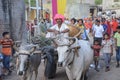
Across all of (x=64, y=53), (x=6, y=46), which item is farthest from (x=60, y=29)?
(x=6, y=46)

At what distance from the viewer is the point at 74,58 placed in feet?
26.3

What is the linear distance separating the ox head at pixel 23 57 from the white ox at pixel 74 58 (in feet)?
2.33

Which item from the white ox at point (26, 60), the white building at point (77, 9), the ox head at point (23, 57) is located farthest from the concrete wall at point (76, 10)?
the ox head at point (23, 57)

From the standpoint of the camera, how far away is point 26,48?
7723 mm

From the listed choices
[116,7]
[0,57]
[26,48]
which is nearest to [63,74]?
[0,57]

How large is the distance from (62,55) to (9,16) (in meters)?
5.72

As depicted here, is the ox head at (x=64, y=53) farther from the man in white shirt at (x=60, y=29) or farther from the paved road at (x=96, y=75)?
the paved road at (x=96, y=75)

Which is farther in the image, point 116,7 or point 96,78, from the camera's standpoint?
point 116,7

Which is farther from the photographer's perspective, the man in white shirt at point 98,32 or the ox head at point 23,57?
the man in white shirt at point 98,32

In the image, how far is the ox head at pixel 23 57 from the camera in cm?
728

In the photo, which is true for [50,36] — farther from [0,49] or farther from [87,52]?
[0,49]

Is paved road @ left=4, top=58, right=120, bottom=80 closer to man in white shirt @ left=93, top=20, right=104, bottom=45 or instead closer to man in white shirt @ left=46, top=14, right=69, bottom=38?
man in white shirt @ left=46, top=14, right=69, bottom=38

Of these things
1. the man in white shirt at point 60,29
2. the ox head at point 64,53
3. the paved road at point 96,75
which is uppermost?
the man in white shirt at point 60,29

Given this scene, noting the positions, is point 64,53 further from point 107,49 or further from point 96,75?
point 107,49
